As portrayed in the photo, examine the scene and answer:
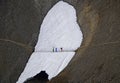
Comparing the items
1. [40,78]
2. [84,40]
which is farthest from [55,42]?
[40,78]

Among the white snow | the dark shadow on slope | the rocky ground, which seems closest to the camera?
the rocky ground

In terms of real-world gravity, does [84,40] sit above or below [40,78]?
above

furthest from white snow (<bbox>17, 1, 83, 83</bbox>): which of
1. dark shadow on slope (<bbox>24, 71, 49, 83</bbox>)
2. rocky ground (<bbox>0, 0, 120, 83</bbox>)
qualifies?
rocky ground (<bbox>0, 0, 120, 83</bbox>)

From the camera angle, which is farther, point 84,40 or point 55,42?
point 55,42

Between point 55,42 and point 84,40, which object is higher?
point 84,40

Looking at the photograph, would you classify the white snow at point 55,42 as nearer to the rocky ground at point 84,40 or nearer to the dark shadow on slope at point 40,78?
the dark shadow on slope at point 40,78

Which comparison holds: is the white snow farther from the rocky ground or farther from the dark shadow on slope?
the rocky ground

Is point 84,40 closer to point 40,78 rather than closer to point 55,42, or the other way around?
point 40,78

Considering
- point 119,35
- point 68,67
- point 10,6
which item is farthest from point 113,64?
point 10,6
